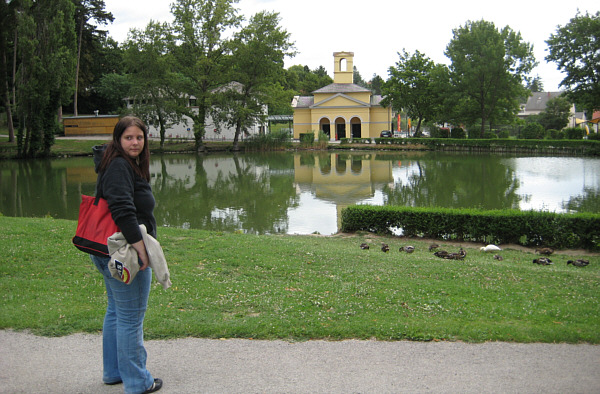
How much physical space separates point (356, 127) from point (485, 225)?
55172 millimetres

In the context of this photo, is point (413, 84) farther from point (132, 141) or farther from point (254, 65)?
point (132, 141)

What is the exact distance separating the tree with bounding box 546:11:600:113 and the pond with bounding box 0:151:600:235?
1185cm

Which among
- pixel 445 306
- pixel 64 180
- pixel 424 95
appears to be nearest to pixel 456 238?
pixel 445 306

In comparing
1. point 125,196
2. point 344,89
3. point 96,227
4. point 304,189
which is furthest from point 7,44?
point 125,196

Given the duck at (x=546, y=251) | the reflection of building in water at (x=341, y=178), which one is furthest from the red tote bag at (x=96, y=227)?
the reflection of building in water at (x=341, y=178)

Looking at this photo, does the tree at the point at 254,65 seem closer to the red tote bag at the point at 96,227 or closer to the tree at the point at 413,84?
the tree at the point at 413,84

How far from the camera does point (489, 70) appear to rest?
49812 millimetres

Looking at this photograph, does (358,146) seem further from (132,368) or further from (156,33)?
(132,368)

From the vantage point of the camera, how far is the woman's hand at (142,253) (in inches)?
130

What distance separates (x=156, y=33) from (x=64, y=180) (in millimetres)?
25743

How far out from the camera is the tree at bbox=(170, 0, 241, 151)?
4769 centimetres

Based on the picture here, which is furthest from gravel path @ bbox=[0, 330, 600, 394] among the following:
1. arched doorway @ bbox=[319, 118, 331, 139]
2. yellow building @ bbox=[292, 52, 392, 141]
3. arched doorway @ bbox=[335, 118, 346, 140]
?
arched doorway @ bbox=[335, 118, 346, 140]

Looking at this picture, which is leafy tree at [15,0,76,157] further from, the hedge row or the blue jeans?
the blue jeans

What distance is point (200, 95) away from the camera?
161 ft
